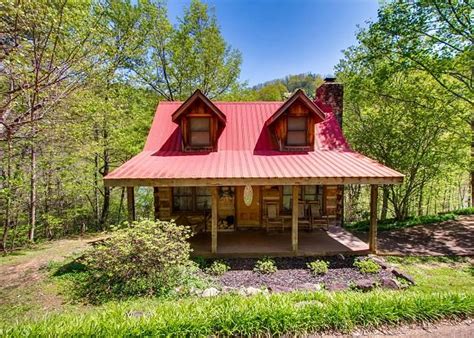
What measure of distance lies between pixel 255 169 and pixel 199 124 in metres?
3.35

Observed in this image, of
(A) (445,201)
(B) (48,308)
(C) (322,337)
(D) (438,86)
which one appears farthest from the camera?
(A) (445,201)

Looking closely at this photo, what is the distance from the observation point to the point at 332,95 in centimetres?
1276

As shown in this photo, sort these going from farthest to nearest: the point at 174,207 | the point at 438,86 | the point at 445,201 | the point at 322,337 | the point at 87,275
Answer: the point at 445,201 < the point at 438,86 < the point at 174,207 < the point at 87,275 < the point at 322,337

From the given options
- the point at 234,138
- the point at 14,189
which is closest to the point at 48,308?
the point at 234,138

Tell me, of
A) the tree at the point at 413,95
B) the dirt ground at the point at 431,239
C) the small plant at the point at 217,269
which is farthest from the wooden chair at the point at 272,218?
the tree at the point at 413,95

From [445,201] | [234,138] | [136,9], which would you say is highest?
[136,9]

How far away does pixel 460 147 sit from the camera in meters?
13.0

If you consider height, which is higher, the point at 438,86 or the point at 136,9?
the point at 136,9

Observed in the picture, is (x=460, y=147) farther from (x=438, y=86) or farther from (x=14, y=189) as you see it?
(x=14, y=189)

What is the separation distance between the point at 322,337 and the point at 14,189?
45.4 feet

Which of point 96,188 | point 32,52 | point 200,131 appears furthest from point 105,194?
point 32,52

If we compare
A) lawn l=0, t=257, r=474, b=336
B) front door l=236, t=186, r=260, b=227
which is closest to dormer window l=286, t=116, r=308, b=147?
front door l=236, t=186, r=260, b=227

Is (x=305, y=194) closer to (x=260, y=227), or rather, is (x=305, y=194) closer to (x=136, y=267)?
(x=260, y=227)

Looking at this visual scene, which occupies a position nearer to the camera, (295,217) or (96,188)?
(295,217)
